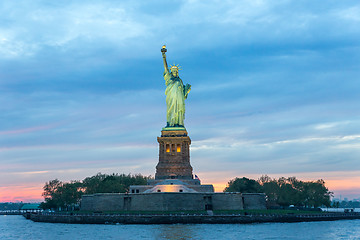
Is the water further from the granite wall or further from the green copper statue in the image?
the green copper statue

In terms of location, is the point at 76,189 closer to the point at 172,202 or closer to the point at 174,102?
the point at 174,102

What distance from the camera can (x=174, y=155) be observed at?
85.2 metres

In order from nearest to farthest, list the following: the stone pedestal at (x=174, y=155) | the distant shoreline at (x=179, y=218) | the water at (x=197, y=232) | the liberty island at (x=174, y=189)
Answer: the water at (x=197, y=232) < the distant shoreline at (x=179, y=218) < the liberty island at (x=174, y=189) < the stone pedestal at (x=174, y=155)

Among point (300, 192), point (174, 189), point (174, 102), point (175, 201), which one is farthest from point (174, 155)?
point (300, 192)

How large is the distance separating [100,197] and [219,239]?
106ft

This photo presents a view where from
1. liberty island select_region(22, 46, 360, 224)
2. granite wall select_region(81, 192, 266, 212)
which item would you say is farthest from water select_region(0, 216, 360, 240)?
granite wall select_region(81, 192, 266, 212)

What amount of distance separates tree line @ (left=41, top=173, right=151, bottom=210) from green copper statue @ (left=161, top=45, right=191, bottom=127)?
58.9 feet

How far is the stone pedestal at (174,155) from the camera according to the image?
84562mm

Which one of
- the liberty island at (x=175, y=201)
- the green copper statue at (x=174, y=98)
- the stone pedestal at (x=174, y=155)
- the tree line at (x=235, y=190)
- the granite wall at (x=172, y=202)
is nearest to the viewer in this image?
the liberty island at (x=175, y=201)

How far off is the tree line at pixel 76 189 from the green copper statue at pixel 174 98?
18.0 m

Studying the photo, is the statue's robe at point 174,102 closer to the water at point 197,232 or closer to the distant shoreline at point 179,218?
the distant shoreline at point 179,218

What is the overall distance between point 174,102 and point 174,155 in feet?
33.6

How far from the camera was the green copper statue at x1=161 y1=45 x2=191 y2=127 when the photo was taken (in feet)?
291

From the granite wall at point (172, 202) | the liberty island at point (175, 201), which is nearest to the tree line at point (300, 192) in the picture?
the liberty island at point (175, 201)
